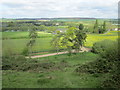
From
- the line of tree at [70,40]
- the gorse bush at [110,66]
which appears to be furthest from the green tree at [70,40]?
the gorse bush at [110,66]

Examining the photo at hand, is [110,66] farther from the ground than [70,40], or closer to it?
closer to it

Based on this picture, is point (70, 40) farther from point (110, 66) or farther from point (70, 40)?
point (110, 66)

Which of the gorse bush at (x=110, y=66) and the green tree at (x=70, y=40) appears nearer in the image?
the gorse bush at (x=110, y=66)

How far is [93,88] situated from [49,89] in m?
2.24

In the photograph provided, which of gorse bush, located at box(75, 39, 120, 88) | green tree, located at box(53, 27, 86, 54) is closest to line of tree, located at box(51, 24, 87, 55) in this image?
green tree, located at box(53, 27, 86, 54)

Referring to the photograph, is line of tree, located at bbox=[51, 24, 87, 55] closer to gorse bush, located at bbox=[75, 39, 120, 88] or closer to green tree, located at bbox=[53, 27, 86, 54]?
green tree, located at bbox=[53, 27, 86, 54]

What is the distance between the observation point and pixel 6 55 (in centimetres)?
1585

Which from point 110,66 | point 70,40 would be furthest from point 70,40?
point 110,66

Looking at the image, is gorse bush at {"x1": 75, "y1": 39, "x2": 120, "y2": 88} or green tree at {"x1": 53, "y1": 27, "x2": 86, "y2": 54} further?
green tree at {"x1": 53, "y1": 27, "x2": 86, "y2": 54}

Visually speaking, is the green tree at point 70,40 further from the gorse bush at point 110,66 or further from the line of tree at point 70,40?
the gorse bush at point 110,66

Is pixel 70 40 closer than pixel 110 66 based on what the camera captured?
No

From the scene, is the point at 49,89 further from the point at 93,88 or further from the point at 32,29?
the point at 32,29

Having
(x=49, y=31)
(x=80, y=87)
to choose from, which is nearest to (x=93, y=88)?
(x=80, y=87)

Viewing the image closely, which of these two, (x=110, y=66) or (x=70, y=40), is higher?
(x=70, y=40)
